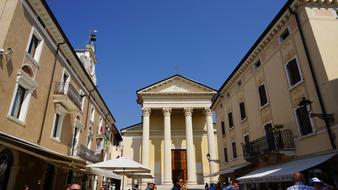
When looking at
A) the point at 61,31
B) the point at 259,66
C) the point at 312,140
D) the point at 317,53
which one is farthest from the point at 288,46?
the point at 61,31

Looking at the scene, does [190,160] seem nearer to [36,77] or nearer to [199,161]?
[199,161]

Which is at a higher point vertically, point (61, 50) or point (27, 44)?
point (61, 50)

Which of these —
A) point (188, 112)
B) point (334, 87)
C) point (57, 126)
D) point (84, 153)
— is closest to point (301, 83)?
point (334, 87)

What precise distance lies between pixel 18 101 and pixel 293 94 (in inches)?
524

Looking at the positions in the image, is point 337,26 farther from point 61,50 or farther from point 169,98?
point 169,98

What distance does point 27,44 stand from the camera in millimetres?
10805

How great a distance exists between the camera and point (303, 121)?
11148 millimetres

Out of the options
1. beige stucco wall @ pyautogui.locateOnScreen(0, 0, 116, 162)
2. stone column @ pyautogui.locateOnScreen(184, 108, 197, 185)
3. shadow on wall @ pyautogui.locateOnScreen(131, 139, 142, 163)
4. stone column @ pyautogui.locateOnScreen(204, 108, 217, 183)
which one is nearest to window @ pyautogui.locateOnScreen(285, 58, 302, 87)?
beige stucco wall @ pyautogui.locateOnScreen(0, 0, 116, 162)

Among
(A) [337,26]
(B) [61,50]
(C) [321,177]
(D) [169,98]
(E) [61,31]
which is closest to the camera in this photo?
(C) [321,177]

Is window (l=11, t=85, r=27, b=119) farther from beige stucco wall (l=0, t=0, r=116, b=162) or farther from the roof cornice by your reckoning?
the roof cornice

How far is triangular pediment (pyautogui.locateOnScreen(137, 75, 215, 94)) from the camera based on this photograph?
34.2 metres

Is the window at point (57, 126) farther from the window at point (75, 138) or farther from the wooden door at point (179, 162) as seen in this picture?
the wooden door at point (179, 162)

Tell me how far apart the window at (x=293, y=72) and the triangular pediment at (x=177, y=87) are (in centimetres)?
2191

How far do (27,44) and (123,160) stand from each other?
7.05m
